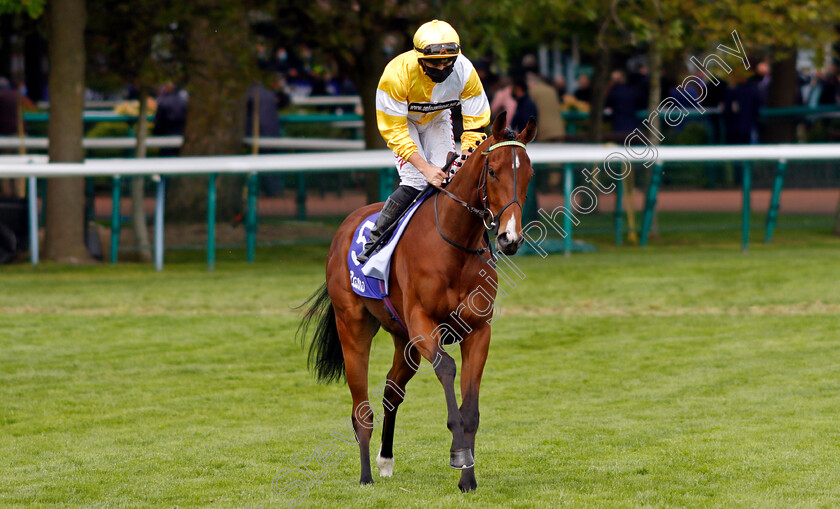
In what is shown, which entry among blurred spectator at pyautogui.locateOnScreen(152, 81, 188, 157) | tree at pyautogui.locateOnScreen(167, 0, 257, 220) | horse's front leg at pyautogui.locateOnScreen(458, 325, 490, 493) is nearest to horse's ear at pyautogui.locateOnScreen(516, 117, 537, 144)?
horse's front leg at pyautogui.locateOnScreen(458, 325, 490, 493)

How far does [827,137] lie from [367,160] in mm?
11403

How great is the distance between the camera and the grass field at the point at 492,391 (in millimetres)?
5648

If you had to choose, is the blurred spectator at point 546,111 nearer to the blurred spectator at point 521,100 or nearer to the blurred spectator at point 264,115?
the blurred spectator at point 521,100

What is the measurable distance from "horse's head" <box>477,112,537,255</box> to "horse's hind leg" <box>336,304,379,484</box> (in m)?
1.20

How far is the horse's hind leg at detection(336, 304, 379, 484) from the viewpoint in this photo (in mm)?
5945

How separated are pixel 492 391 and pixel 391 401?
2579 millimetres

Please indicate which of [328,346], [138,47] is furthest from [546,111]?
[328,346]

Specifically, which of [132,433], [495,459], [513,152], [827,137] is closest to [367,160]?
[132,433]

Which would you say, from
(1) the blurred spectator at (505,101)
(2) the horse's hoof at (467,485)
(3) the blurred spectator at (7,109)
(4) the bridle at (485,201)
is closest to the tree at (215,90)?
(1) the blurred spectator at (505,101)

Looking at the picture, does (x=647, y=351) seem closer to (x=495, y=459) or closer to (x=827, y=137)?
(x=495, y=459)

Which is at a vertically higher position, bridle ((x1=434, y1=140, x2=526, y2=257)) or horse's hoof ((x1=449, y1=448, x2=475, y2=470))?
bridle ((x1=434, y1=140, x2=526, y2=257))

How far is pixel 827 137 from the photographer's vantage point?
2153 centimetres

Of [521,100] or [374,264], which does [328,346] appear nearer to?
[374,264]

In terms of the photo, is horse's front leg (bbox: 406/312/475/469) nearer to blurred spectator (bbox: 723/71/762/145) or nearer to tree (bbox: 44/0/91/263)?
tree (bbox: 44/0/91/263)
